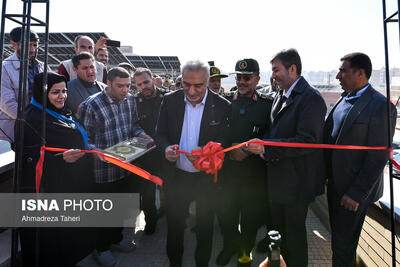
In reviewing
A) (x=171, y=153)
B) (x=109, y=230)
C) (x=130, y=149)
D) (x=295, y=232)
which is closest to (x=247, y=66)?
(x=171, y=153)

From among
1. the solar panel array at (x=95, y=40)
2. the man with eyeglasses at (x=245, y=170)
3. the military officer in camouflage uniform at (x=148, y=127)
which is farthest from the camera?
the solar panel array at (x=95, y=40)

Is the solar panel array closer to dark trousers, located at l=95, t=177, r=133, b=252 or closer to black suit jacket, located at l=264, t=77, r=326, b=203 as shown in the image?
dark trousers, located at l=95, t=177, r=133, b=252

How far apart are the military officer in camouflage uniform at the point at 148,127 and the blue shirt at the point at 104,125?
0.58 metres

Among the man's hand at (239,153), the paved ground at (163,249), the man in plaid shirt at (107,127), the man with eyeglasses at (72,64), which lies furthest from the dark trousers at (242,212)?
the man with eyeglasses at (72,64)

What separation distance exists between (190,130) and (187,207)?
791 millimetres

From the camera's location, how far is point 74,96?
3221 mm

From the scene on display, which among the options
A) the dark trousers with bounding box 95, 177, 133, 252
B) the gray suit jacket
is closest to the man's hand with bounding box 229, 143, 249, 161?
the dark trousers with bounding box 95, 177, 133, 252

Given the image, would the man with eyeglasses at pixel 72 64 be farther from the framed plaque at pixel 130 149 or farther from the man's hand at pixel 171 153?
the man's hand at pixel 171 153

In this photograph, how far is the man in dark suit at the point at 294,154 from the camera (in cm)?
220

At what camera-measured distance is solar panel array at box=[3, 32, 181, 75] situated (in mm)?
17266

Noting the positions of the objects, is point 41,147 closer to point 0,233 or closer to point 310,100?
point 0,233

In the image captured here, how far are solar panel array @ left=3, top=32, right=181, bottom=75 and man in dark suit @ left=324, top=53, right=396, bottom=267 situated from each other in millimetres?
17700

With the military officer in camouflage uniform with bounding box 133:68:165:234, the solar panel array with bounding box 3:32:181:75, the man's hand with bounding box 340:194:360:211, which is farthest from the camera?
the solar panel array with bounding box 3:32:181:75

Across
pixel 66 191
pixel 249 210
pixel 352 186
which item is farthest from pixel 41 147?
pixel 352 186
